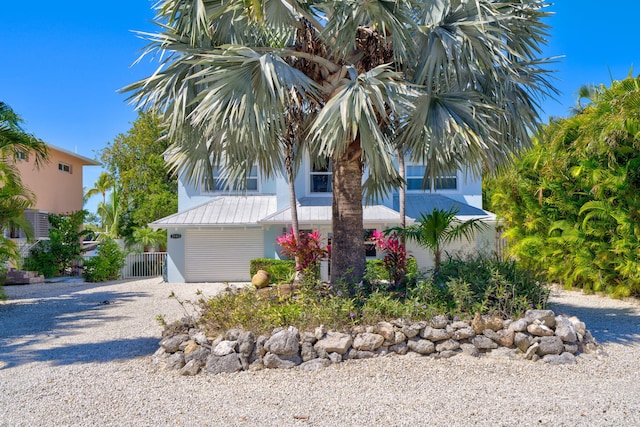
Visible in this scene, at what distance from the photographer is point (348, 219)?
8992 mm

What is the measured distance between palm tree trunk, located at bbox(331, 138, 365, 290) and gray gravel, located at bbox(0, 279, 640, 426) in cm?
236

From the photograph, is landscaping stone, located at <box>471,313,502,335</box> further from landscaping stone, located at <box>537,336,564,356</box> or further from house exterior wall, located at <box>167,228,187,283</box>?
house exterior wall, located at <box>167,228,187,283</box>

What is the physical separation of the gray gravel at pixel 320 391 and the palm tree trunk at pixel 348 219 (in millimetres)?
2365

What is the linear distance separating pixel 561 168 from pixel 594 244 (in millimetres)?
2286

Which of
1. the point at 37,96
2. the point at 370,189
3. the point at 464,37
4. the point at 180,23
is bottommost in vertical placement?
the point at 370,189

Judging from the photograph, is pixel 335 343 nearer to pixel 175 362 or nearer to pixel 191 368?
pixel 191 368

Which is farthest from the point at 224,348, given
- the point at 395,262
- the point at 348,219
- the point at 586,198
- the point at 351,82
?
the point at 586,198

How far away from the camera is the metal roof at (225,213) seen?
59.8ft

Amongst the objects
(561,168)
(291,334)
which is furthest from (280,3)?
(561,168)

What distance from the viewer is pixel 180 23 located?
878cm

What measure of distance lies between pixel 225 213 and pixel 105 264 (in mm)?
6178

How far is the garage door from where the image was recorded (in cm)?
1933

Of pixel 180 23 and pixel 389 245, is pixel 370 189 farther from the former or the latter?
pixel 180 23

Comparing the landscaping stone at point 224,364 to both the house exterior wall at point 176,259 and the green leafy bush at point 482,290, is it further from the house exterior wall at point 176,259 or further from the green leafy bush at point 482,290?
the house exterior wall at point 176,259
